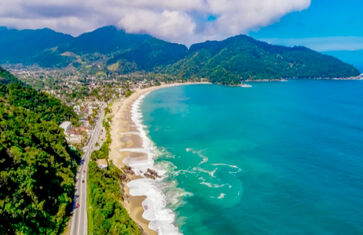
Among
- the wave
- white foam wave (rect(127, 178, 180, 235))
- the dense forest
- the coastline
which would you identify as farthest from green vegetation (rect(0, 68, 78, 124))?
white foam wave (rect(127, 178, 180, 235))

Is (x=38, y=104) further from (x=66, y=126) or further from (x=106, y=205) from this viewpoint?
(x=106, y=205)

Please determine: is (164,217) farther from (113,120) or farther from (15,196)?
(113,120)

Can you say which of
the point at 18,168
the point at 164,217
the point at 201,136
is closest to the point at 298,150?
the point at 201,136

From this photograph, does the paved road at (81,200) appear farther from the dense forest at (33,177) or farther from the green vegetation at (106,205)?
the dense forest at (33,177)

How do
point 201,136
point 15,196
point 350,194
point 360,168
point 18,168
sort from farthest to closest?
point 201,136 → point 360,168 → point 350,194 → point 18,168 → point 15,196

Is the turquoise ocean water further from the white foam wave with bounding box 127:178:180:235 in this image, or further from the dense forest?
the dense forest
